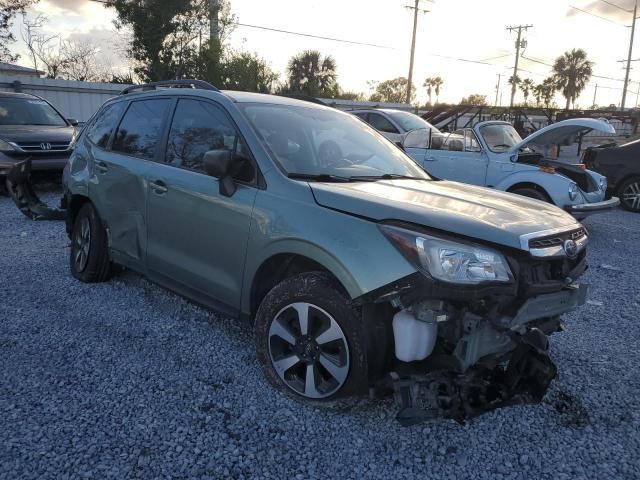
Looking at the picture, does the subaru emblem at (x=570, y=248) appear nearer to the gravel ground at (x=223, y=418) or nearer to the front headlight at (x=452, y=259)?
the front headlight at (x=452, y=259)

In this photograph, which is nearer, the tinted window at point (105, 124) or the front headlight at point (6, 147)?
the tinted window at point (105, 124)

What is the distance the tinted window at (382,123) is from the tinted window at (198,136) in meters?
8.38

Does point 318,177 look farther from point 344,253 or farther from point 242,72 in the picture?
point 242,72

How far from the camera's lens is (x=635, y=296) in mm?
5172

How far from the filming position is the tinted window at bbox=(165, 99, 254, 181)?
3367 millimetres

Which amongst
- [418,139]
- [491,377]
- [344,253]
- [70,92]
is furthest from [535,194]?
[70,92]

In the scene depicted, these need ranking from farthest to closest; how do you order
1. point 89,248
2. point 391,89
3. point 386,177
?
point 391,89
point 89,248
point 386,177

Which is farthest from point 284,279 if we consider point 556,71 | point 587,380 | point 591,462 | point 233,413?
point 556,71

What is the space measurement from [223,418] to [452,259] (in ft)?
4.92

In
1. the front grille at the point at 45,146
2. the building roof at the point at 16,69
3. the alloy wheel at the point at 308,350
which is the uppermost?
the building roof at the point at 16,69

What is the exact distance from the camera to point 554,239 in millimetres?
2674

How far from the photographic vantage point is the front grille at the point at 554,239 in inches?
100

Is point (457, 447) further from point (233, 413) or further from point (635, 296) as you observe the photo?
point (635, 296)

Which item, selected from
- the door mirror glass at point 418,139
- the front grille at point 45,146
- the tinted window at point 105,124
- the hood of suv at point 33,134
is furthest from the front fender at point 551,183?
Answer: the hood of suv at point 33,134
